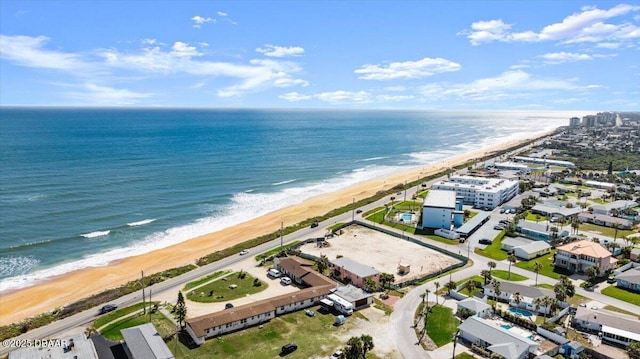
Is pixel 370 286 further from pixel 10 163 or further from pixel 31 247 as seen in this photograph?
pixel 10 163

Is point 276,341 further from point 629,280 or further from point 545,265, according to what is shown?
point 629,280

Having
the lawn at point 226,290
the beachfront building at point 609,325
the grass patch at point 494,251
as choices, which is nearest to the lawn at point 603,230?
the grass patch at point 494,251

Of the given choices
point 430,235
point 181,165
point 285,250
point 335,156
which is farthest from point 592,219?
point 181,165

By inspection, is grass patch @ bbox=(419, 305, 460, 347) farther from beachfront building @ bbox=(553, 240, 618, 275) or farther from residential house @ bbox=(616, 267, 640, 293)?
residential house @ bbox=(616, 267, 640, 293)

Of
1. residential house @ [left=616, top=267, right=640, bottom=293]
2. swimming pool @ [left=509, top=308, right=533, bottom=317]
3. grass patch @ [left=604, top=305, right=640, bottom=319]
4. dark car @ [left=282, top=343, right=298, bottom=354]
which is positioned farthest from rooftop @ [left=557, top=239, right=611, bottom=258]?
dark car @ [left=282, top=343, right=298, bottom=354]

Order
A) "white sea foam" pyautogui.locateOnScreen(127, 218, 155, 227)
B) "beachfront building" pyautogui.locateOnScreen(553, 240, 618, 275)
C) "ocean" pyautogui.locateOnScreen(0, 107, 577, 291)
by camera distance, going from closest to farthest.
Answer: "beachfront building" pyautogui.locateOnScreen(553, 240, 618, 275), "ocean" pyautogui.locateOnScreen(0, 107, 577, 291), "white sea foam" pyautogui.locateOnScreen(127, 218, 155, 227)
